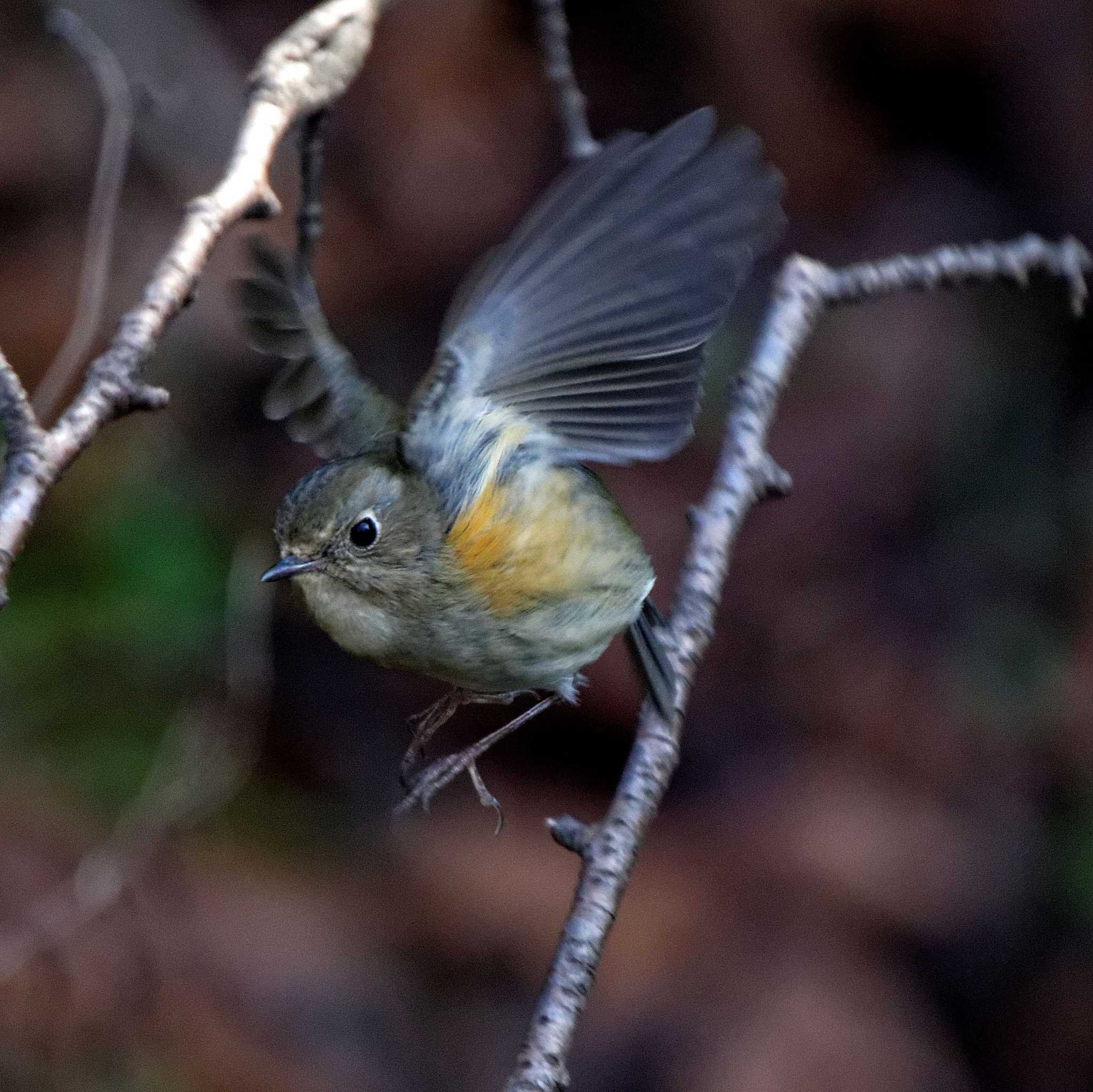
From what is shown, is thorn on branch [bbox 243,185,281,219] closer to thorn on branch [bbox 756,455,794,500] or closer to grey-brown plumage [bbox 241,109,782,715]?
grey-brown plumage [bbox 241,109,782,715]

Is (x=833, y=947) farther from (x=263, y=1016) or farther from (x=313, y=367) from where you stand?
(x=313, y=367)

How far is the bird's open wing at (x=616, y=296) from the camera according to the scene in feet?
7.03

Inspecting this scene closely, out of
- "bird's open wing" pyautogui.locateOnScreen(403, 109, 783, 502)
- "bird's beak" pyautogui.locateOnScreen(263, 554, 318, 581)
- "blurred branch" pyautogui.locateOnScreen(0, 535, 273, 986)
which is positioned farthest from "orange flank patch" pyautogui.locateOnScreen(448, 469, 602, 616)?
"blurred branch" pyautogui.locateOnScreen(0, 535, 273, 986)

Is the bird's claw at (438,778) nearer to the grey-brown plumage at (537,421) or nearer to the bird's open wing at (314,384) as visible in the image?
the grey-brown plumage at (537,421)

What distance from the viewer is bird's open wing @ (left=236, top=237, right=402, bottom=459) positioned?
2.51 meters

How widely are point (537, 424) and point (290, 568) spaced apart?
42cm

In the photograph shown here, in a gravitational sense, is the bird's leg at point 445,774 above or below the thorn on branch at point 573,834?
below

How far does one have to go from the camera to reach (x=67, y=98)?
4574mm

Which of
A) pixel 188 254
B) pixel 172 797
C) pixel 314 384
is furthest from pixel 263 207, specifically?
pixel 172 797

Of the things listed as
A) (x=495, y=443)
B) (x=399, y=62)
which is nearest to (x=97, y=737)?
(x=495, y=443)

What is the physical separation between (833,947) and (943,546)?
4.14ft

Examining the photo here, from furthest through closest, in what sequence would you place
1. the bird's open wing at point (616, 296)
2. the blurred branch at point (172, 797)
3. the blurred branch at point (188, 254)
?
the blurred branch at point (172, 797), the bird's open wing at point (616, 296), the blurred branch at point (188, 254)

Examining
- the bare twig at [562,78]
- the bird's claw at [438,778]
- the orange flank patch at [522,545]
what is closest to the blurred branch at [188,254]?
the bare twig at [562,78]

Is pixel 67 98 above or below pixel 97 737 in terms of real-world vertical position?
above
